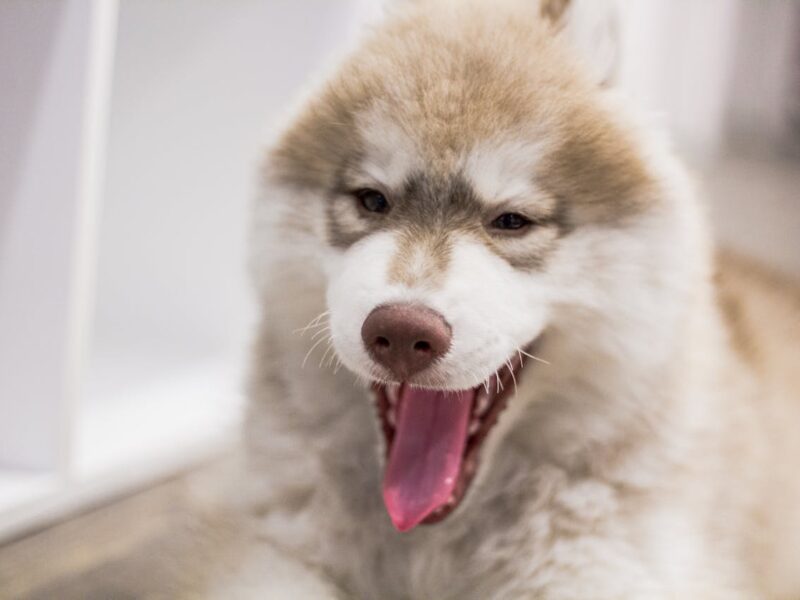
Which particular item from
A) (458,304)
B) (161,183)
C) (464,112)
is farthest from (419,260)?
(161,183)

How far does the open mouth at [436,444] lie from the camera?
38.0 inches

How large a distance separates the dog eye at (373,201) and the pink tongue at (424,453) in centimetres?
21

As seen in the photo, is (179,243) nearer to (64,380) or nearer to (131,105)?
(131,105)

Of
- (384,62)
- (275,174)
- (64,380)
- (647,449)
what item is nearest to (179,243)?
(64,380)

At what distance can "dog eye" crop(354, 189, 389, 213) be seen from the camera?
3.14 feet

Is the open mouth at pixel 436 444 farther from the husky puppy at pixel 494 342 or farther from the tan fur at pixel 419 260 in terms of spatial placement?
the tan fur at pixel 419 260

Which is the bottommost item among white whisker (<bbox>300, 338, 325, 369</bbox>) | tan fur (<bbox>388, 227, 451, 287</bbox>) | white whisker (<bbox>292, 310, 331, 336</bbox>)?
white whisker (<bbox>300, 338, 325, 369</bbox>)

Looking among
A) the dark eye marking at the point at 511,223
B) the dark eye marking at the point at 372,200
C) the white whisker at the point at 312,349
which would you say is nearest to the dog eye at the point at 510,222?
the dark eye marking at the point at 511,223

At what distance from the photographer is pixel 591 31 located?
1.02 metres

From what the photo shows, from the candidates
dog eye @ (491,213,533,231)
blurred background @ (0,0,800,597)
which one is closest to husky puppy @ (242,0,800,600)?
dog eye @ (491,213,533,231)

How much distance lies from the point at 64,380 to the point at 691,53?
6.47 ft

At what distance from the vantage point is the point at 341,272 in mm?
922

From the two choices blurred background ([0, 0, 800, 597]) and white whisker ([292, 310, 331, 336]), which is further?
blurred background ([0, 0, 800, 597])

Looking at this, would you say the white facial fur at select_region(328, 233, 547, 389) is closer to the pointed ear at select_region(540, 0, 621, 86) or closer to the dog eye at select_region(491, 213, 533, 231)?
the dog eye at select_region(491, 213, 533, 231)
